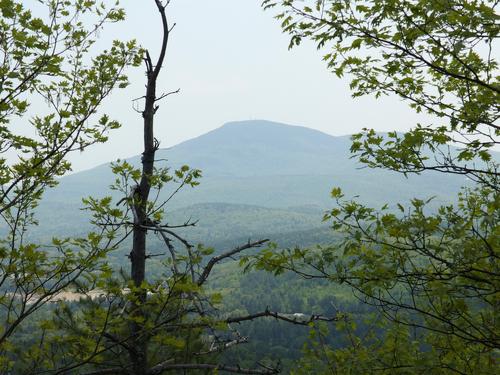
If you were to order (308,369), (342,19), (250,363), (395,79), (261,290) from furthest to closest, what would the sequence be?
1. (261,290)
2. (250,363)
3. (308,369)
4. (395,79)
5. (342,19)

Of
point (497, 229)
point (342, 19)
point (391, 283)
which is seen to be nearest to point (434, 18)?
point (342, 19)

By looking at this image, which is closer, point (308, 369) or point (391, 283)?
point (391, 283)

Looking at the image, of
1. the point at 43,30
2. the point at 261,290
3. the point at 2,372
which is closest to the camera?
the point at 2,372

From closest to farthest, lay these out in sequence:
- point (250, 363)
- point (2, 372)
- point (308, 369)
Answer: point (2, 372), point (308, 369), point (250, 363)

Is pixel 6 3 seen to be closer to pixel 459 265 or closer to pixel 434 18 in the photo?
pixel 434 18

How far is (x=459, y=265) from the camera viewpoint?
4.56 m

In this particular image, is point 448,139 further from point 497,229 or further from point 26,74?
point 26,74

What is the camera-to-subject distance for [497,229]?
4.53 m

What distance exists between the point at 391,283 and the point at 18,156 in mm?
4978

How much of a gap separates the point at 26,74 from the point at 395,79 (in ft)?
16.0

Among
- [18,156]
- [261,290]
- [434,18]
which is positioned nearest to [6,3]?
[18,156]

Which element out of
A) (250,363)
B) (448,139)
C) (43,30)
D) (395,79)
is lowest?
(250,363)

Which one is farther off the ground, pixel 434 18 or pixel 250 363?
pixel 434 18

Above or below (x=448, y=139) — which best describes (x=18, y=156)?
above
